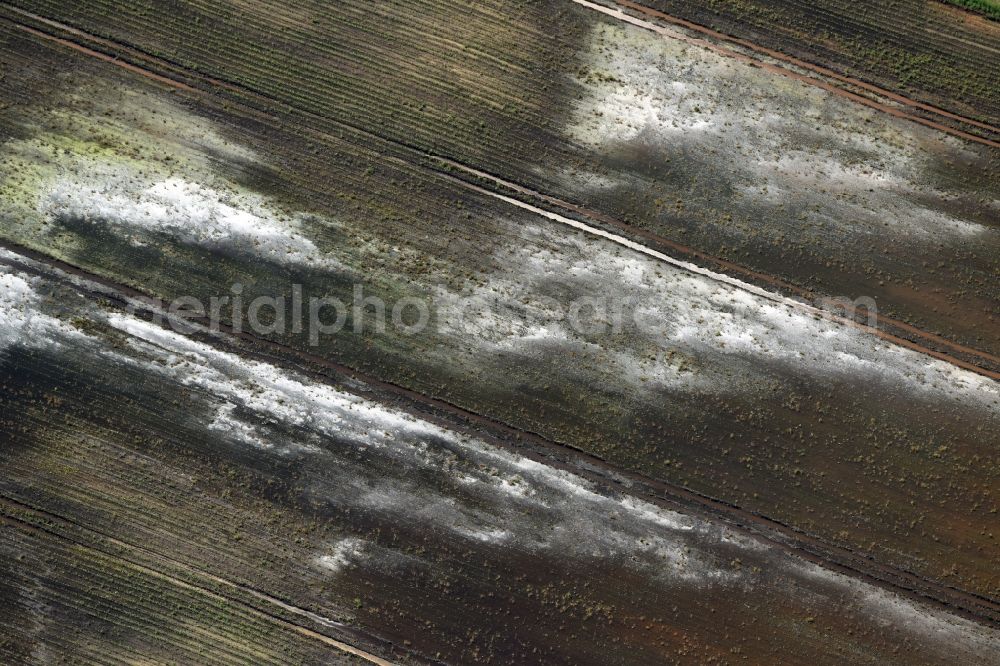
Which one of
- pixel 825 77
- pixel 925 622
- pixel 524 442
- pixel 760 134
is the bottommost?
pixel 925 622

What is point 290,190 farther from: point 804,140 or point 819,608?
point 819,608

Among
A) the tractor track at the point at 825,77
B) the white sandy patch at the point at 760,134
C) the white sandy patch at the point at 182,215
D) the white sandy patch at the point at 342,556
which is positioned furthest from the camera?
the tractor track at the point at 825,77

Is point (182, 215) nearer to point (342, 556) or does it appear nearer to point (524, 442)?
point (342, 556)

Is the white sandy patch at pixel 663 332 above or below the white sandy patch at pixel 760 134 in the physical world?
below

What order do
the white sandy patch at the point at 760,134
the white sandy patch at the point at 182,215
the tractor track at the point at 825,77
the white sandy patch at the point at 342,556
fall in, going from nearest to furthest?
1. the white sandy patch at the point at 342,556
2. the white sandy patch at the point at 182,215
3. the white sandy patch at the point at 760,134
4. the tractor track at the point at 825,77

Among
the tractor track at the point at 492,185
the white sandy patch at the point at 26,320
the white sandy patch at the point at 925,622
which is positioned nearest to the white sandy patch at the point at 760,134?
the tractor track at the point at 492,185

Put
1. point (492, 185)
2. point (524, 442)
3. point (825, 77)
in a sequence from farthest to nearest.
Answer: point (825, 77) < point (492, 185) < point (524, 442)

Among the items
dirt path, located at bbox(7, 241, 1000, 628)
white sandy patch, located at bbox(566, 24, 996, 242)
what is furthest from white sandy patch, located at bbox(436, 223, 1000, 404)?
white sandy patch, located at bbox(566, 24, 996, 242)

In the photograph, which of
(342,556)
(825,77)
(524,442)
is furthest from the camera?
(825,77)

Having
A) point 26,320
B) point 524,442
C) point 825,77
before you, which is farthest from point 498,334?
point 26,320

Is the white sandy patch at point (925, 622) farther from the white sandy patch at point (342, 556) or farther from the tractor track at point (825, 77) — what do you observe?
the tractor track at point (825, 77)
